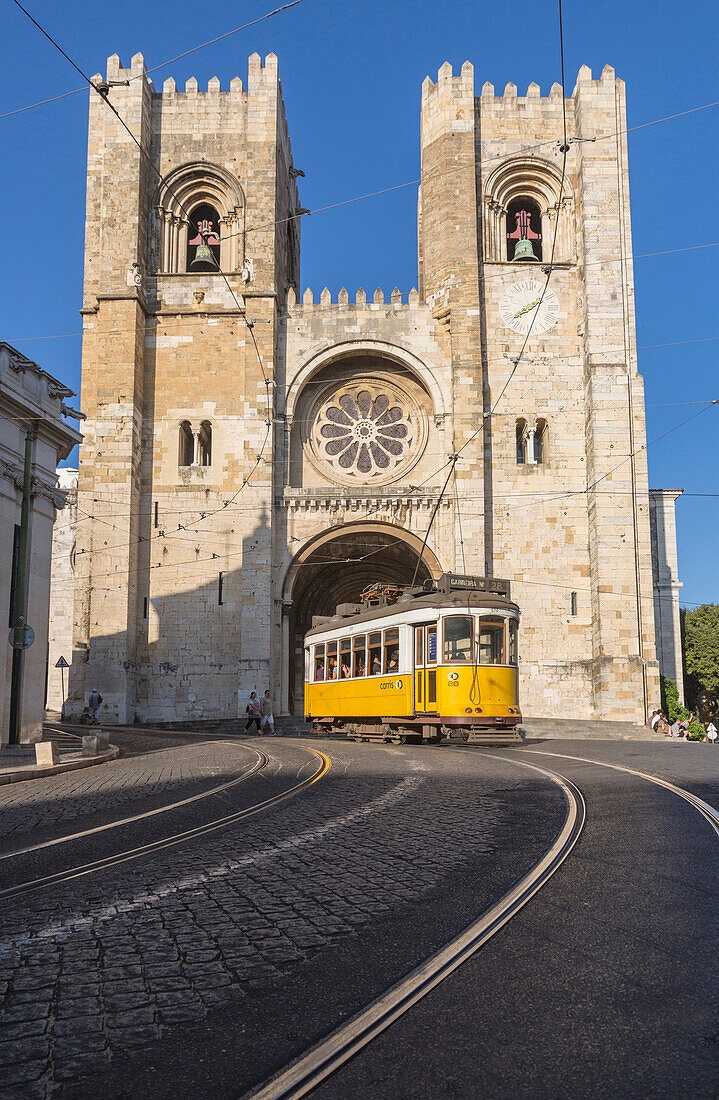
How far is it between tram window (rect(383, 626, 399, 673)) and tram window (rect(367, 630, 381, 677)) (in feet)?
1.14

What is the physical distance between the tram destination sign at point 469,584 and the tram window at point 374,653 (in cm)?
187

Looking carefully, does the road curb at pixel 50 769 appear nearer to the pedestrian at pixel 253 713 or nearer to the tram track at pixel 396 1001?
the tram track at pixel 396 1001

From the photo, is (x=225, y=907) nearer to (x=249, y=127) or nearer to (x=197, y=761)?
(x=197, y=761)

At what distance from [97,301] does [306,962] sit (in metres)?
28.0

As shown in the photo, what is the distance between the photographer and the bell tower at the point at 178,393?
2656 cm

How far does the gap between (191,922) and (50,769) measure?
28.0 feet

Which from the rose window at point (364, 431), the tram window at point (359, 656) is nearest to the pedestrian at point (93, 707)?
the tram window at point (359, 656)

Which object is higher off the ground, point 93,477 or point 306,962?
point 93,477

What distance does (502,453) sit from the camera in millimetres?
27625

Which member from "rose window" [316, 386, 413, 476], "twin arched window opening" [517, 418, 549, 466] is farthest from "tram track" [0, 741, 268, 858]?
"rose window" [316, 386, 413, 476]

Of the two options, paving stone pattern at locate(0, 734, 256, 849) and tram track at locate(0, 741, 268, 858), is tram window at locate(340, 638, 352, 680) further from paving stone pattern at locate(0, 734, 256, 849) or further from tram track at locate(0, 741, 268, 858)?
tram track at locate(0, 741, 268, 858)

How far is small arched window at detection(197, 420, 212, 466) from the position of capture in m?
28.3

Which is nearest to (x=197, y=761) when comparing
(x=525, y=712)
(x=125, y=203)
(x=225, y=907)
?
(x=225, y=907)

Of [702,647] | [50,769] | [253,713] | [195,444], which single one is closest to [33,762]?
[50,769]
